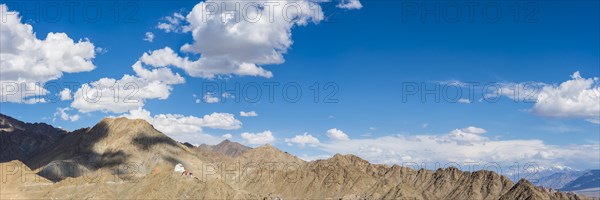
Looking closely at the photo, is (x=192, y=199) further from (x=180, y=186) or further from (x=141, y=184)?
(x=141, y=184)

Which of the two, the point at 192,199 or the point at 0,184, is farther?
the point at 0,184

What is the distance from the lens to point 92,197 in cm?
17200

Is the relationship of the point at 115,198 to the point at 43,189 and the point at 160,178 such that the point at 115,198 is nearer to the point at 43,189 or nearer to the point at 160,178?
the point at 160,178

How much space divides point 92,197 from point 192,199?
3148cm

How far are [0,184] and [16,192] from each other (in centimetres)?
1202

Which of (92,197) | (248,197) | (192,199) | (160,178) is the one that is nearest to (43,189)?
(92,197)

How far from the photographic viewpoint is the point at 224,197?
17638cm

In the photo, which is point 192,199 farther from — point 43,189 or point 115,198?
point 43,189

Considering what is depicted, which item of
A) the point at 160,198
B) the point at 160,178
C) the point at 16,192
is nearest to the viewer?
the point at 160,198

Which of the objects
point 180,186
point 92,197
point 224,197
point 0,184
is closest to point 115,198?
point 92,197

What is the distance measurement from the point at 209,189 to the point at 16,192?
70771 mm

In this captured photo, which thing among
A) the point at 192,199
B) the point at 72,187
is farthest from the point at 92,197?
the point at 192,199

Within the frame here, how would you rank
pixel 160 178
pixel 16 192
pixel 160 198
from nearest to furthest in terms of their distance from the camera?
pixel 160 198 → pixel 160 178 → pixel 16 192

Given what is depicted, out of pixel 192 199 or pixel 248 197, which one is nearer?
pixel 192 199
